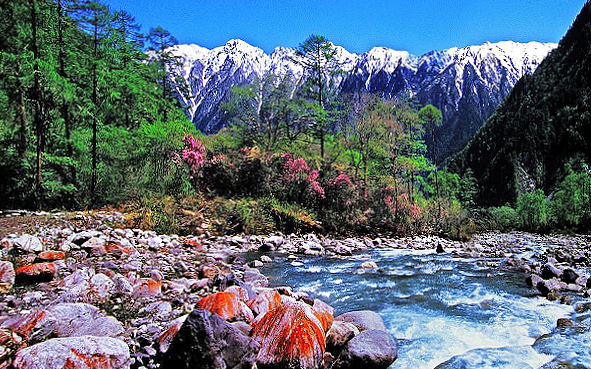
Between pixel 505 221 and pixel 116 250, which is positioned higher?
pixel 116 250

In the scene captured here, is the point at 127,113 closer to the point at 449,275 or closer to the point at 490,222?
the point at 449,275

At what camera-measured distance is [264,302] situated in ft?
13.5

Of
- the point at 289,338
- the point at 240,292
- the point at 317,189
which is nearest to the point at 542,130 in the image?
the point at 317,189

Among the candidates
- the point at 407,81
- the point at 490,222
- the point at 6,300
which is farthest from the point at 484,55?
the point at 6,300

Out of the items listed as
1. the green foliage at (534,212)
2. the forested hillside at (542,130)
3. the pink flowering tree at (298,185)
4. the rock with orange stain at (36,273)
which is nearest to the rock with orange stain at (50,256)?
the rock with orange stain at (36,273)

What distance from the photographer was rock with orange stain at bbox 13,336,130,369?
243 centimetres

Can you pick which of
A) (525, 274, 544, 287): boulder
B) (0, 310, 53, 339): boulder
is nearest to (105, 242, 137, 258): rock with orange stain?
(0, 310, 53, 339): boulder

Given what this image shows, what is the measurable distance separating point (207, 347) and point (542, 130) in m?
79.6

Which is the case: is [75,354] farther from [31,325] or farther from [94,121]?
[94,121]

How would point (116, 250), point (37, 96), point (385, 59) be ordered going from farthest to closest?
point (385, 59)
point (37, 96)
point (116, 250)

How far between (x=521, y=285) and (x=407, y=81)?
175420 mm

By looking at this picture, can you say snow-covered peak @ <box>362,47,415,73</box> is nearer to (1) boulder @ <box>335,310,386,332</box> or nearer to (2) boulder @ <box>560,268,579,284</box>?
(2) boulder @ <box>560,268,579,284</box>

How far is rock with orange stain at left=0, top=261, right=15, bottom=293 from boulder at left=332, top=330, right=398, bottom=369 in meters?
3.93

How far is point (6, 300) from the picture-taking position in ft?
12.2
